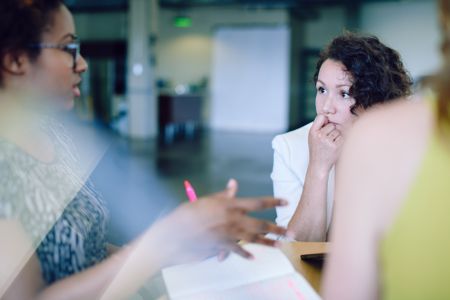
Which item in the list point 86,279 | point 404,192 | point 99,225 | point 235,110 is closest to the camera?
point 404,192

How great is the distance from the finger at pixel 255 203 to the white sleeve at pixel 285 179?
93cm

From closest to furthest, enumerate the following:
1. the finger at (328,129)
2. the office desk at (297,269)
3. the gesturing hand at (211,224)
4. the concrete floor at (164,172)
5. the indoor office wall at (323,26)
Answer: the gesturing hand at (211,224)
the office desk at (297,269)
the finger at (328,129)
the concrete floor at (164,172)
the indoor office wall at (323,26)

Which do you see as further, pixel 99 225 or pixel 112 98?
pixel 112 98

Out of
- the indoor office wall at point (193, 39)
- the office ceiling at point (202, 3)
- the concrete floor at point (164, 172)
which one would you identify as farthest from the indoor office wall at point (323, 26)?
the concrete floor at point (164, 172)

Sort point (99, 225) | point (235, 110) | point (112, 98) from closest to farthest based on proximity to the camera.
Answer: point (99, 225)
point (112, 98)
point (235, 110)

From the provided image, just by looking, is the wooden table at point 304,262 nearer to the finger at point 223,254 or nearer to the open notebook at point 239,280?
the open notebook at point 239,280

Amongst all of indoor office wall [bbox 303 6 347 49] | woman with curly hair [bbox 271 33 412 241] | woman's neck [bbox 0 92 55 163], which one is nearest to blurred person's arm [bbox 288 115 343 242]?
woman with curly hair [bbox 271 33 412 241]

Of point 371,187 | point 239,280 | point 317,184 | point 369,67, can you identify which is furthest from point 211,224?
point 369,67

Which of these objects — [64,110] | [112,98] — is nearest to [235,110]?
[112,98]

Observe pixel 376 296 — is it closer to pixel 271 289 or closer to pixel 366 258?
pixel 366 258

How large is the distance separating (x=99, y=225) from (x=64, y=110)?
32 centimetres

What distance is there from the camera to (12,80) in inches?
43.6

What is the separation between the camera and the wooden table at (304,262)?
1.25m

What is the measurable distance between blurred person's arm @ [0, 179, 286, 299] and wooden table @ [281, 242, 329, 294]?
0.29 m
